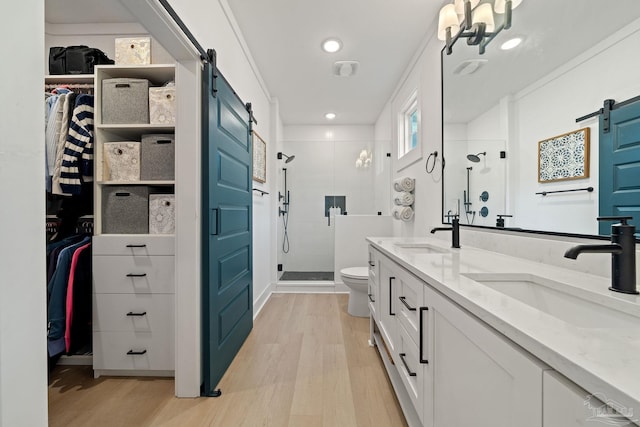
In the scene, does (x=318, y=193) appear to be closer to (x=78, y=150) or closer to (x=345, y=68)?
(x=345, y=68)

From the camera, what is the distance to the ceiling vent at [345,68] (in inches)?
109

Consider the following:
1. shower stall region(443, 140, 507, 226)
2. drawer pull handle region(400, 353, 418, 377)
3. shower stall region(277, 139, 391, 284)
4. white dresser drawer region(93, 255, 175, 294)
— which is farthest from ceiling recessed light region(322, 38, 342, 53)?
drawer pull handle region(400, 353, 418, 377)

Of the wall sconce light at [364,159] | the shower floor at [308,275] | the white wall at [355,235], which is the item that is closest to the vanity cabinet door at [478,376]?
the white wall at [355,235]

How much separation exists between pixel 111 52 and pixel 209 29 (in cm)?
96

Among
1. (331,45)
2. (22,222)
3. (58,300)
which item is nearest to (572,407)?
(22,222)

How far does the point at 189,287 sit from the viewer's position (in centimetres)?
153

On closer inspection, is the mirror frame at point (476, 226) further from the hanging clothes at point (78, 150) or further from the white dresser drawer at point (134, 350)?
the hanging clothes at point (78, 150)

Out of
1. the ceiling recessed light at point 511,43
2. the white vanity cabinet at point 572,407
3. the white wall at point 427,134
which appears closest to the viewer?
the white vanity cabinet at point 572,407

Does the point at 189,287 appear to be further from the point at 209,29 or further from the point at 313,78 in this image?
the point at 313,78

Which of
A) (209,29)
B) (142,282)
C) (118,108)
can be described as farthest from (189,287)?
(209,29)

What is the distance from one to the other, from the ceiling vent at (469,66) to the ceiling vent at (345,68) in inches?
46.1

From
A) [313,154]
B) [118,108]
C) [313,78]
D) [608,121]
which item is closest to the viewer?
[608,121]

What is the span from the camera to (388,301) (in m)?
1.55

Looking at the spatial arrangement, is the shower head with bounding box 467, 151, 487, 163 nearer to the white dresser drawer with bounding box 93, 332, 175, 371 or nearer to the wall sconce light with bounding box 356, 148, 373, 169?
the white dresser drawer with bounding box 93, 332, 175, 371
